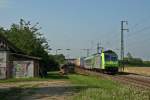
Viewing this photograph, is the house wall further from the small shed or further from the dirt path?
the dirt path

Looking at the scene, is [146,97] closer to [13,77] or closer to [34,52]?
[13,77]

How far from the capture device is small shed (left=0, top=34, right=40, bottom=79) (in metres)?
52.8

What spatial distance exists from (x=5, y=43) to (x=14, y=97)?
92.3 feet

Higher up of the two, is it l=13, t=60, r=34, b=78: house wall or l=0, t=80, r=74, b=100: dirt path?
l=13, t=60, r=34, b=78: house wall

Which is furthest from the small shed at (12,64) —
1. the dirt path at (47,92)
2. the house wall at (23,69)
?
the dirt path at (47,92)

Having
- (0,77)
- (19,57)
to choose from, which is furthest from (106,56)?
(0,77)

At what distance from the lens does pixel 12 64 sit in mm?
54500

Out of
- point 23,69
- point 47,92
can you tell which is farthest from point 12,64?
point 47,92

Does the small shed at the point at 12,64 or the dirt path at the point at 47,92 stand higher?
the small shed at the point at 12,64

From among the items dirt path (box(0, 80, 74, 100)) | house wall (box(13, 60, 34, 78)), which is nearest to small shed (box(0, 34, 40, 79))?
house wall (box(13, 60, 34, 78))

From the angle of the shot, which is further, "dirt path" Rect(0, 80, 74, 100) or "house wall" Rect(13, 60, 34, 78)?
"house wall" Rect(13, 60, 34, 78)

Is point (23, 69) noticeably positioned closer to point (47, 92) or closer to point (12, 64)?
point (12, 64)

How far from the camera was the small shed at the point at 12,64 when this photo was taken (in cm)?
5284

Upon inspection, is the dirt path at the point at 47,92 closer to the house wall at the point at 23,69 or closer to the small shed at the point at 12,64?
the small shed at the point at 12,64
